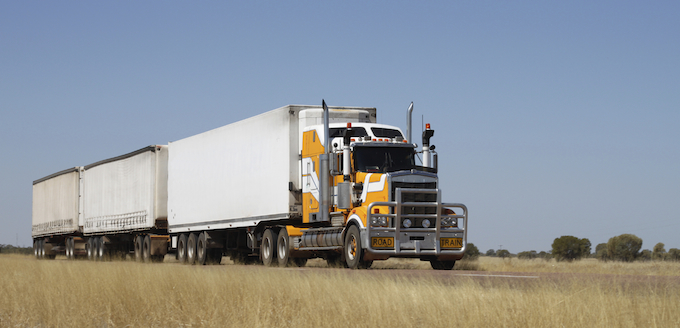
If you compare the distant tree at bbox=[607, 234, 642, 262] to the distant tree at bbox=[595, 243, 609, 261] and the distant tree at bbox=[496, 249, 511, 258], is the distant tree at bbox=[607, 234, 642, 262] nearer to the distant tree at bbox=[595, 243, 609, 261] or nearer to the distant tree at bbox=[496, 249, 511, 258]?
the distant tree at bbox=[595, 243, 609, 261]

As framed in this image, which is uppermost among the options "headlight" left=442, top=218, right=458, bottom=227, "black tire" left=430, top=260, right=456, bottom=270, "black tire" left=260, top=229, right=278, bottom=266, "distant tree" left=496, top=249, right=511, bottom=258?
"headlight" left=442, top=218, right=458, bottom=227

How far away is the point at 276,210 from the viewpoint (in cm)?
2427

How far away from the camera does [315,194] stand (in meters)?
22.6

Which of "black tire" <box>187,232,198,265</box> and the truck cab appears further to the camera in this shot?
"black tire" <box>187,232,198,265</box>

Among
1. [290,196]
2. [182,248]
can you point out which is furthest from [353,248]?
[182,248]

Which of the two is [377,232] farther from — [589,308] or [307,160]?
[589,308]

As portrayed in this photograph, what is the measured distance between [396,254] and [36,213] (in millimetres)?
34826

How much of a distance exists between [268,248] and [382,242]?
588cm

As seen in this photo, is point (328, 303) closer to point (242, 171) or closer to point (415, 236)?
point (415, 236)

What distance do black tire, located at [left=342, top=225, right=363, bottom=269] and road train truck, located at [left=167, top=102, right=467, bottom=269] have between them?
1.1 inches

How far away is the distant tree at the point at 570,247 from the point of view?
6216 centimetres

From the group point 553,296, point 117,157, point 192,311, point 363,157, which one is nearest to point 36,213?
point 117,157

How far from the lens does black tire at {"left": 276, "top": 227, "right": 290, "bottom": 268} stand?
77.4 ft

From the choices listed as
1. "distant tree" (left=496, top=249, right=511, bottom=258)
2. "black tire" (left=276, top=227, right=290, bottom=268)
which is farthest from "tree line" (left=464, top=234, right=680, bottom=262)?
"black tire" (left=276, top=227, right=290, bottom=268)
